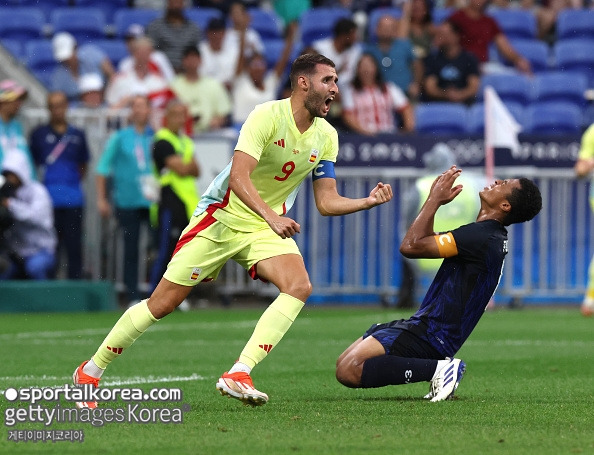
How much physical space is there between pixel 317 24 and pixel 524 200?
497 inches

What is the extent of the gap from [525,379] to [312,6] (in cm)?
1326

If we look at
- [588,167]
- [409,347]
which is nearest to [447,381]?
[409,347]

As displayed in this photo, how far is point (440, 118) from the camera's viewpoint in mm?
18453

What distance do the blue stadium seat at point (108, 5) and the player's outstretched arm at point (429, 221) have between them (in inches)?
557

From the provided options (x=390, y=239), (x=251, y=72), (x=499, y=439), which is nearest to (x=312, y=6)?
(x=251, y=72)

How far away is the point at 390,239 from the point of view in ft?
57.4

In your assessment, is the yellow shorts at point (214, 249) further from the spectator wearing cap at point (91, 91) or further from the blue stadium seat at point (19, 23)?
the blue stadium seat at point (19, 23)

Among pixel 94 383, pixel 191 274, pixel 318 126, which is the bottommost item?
pixel 94 383

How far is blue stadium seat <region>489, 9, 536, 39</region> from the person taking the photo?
811 inches

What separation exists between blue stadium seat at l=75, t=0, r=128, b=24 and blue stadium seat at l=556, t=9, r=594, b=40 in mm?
6825

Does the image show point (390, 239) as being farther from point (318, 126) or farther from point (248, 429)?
point (248, 429)

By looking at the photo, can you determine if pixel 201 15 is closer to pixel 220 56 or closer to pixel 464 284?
pixel 220 56

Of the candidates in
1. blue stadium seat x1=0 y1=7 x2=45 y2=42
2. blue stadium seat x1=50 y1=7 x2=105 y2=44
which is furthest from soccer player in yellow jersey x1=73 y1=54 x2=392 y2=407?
blue stadium seat x1=0 y1=7 x2=45 y2=42

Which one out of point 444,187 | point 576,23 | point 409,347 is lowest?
point 409,347
